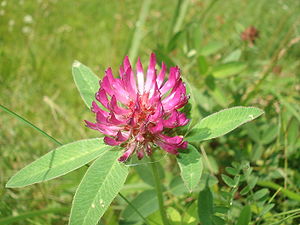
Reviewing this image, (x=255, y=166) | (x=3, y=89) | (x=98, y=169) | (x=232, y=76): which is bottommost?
(x=255, y=166)

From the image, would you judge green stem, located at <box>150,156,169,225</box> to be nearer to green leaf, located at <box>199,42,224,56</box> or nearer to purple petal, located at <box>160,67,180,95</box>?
purple petal, located at <box>160,67,180,95</box>

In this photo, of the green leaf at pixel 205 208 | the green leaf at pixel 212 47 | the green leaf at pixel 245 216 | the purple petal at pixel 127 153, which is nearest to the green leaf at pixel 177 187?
the green leaf at pixel 205 208

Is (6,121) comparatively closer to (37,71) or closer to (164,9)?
(37,71)

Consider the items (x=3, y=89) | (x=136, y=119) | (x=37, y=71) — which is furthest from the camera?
(x=37, y=71)

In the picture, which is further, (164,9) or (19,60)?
(164,9)

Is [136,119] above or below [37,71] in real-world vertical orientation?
below

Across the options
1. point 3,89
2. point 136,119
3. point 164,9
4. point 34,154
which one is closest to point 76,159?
point 136,119

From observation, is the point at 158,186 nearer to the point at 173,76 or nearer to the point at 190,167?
the point at 190,167
